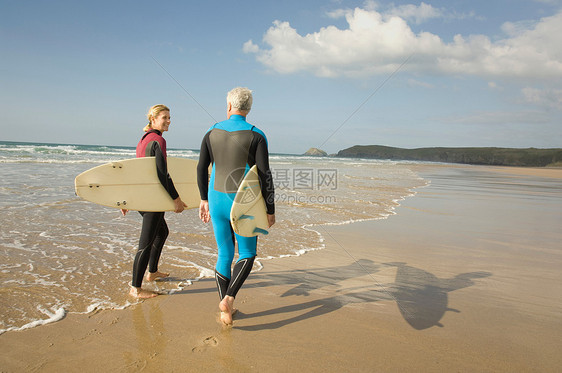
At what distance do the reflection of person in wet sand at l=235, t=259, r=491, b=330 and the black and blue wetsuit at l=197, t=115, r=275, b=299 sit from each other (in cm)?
46

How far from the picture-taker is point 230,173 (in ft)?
7.88

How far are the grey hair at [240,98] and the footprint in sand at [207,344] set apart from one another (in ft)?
5.39

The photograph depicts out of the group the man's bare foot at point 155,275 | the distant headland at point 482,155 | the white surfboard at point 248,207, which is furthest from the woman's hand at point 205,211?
the distant headland at point 482,155

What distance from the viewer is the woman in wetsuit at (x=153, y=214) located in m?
2.86

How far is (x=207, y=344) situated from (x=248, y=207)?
951 mm

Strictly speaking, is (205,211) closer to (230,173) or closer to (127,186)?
(230,173)

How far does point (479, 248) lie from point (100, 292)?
4.69m

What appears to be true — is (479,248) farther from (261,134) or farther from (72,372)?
(72,372)

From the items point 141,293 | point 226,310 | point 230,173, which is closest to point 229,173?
point 230,173

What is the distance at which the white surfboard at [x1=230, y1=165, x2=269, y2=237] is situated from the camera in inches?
93.8

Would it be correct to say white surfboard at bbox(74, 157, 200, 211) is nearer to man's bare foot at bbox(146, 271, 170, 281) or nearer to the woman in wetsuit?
the woman in wetsuit

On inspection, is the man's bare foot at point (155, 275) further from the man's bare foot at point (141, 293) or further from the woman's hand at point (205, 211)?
the woman's hand at point (205, 211)

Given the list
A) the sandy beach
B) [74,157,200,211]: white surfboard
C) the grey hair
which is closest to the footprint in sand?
the sandy beach

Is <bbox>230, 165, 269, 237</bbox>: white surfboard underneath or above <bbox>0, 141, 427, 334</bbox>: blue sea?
above
